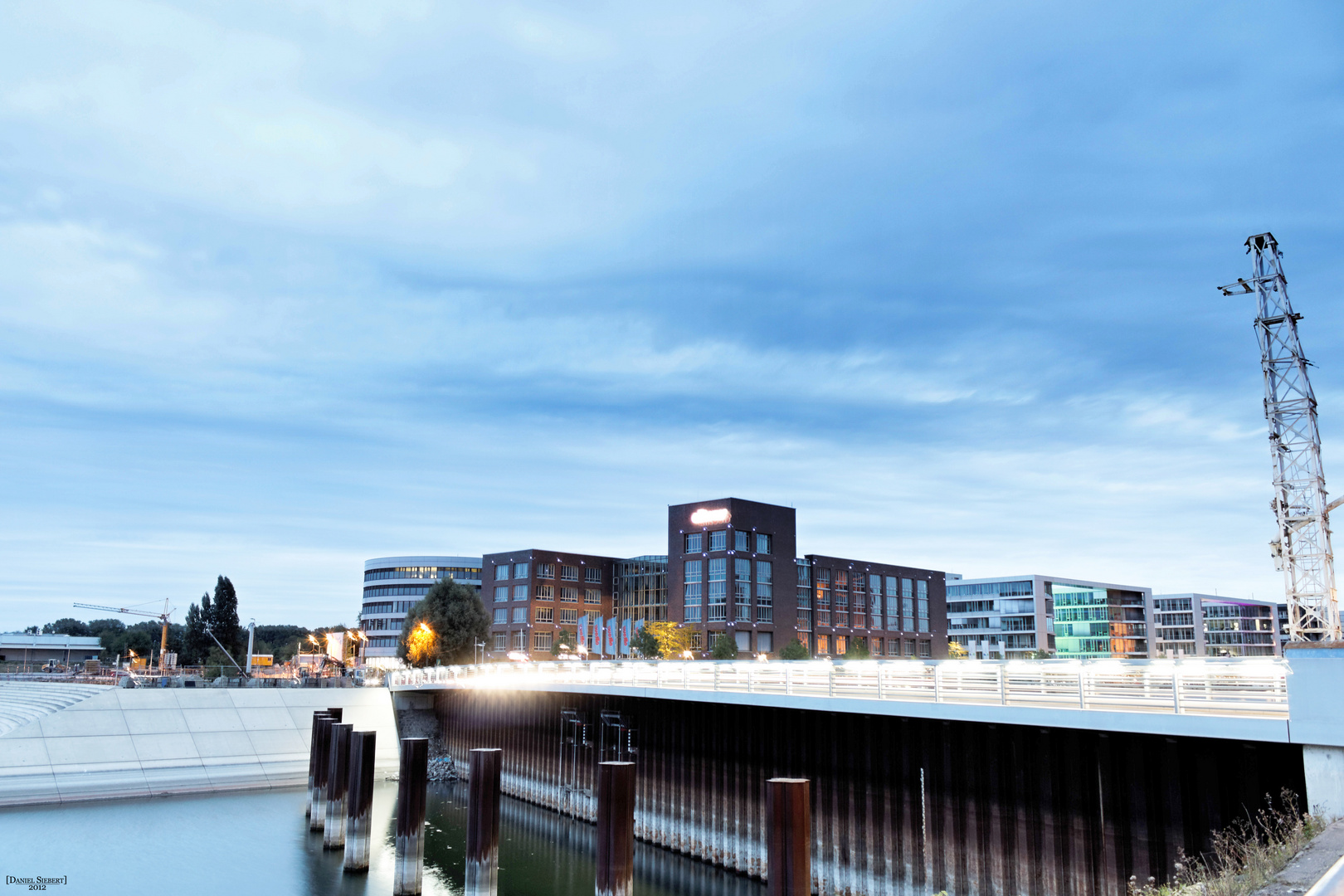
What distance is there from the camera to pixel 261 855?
33281mm

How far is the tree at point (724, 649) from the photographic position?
104 meters

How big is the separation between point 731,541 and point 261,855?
287ft

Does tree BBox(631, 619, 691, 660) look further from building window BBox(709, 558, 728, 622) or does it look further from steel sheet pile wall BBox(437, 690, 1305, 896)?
steel sheet pile wall BBox(437, 690, 1305, 896)

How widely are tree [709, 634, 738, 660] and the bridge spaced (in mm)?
69770

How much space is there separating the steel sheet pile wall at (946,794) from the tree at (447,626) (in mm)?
61089

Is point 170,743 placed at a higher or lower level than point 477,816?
lower

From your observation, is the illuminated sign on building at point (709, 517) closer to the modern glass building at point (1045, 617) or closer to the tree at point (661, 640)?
the tree at point (661, 640)

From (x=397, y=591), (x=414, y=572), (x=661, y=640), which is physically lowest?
(x=661, y=640)

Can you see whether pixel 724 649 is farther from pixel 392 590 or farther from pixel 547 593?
pixel 392 590

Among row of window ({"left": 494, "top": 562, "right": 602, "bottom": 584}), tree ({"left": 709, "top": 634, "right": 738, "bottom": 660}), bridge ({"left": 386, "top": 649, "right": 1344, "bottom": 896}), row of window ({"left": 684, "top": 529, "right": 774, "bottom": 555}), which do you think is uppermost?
row of window ({"left": 684, "top": 529, "right": 774, "bottom": 555})

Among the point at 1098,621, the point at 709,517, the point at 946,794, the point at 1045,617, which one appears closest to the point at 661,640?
the point at 709,517

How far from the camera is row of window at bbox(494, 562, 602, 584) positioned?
137500 millimetres

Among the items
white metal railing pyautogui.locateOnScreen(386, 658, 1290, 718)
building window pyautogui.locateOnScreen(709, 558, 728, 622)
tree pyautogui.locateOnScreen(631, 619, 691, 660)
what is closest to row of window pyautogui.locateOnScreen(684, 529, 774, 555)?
building window pyautogui.locateOnScreen(709, 558, 728, 622)

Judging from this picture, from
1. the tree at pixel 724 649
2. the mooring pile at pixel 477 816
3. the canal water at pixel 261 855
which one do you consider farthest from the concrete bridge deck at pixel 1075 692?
the tree at pixel 724 649
